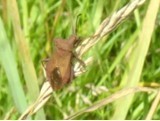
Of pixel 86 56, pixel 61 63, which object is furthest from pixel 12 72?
pixel 86 56

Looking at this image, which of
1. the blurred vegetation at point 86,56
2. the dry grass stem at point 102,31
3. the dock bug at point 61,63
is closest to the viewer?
the dry grass stem at point 102,31

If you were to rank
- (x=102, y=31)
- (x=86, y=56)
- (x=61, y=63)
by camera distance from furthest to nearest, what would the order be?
(x=86, y=56), (x=61, y=63), (x=102, y=31)

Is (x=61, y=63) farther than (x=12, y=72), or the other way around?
(x=61, y=63)

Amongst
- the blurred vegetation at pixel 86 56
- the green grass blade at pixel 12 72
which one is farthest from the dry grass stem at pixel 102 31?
the blurred vegetation at pixel 86 56

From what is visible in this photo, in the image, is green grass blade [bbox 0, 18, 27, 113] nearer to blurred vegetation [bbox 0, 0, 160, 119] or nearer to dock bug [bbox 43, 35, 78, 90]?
dock bug [bbox 43, 35, 78, 90]

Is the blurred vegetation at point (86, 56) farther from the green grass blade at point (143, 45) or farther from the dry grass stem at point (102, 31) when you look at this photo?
the dry grass stem at point (102, 31)

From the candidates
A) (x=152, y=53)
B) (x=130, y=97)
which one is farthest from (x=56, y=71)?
(x=152, y=53)

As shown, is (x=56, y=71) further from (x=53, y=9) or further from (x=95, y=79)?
(x=53, y=9)

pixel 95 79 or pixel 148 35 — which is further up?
pixel 148 35

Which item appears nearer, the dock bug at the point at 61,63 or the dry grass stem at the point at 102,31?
the dry grass stem at the point at 102,31

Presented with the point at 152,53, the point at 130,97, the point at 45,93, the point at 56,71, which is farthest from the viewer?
the point at 152,53

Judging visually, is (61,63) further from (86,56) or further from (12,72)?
(86,56)
